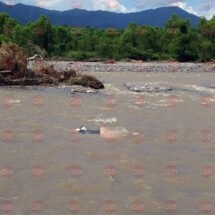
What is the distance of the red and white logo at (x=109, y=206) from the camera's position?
10.8 m

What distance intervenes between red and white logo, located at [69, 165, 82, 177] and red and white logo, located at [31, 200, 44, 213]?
1954mm

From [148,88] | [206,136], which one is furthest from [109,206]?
[148,88]

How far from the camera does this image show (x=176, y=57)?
59.5 meters

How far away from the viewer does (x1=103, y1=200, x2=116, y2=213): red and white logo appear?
35.4 ft

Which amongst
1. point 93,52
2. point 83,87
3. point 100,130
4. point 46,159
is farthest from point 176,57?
point 46,159

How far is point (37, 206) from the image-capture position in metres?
10.9

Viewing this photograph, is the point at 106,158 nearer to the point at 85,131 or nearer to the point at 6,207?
the point at 85,131

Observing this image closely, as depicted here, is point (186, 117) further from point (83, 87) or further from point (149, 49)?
point (149, 49)

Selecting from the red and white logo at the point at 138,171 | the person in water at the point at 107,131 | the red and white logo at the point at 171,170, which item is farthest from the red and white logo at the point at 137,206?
the person in water at the point at 107,131

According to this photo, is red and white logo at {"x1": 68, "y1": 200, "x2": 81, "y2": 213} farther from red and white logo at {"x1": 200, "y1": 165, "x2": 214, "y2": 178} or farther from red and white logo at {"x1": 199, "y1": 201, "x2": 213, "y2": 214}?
red and white logo at {"x1": 200, "y1": 165, "x2": 214, "y2": 178}

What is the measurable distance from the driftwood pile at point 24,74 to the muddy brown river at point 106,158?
15.0 feet

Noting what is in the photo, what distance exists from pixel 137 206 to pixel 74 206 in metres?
1.38

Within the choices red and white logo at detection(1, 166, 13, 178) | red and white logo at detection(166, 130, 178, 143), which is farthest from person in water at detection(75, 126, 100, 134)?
red and white logo at detection(1, 166, 13, 178)

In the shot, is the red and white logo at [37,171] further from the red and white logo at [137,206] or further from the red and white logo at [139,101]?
→ the red and white logo at [139,101]
